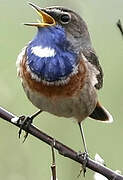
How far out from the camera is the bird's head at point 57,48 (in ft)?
17.9

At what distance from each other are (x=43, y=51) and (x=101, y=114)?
0.90m

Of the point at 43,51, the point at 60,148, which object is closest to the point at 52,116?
the point at 43,51

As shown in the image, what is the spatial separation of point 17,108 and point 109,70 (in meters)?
0.87

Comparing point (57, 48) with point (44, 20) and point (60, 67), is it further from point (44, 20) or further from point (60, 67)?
point (44, 20)

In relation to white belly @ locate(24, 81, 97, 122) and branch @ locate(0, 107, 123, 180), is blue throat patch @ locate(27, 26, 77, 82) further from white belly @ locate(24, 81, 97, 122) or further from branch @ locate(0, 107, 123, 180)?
branch @ locate(0, 107, 123, 180)

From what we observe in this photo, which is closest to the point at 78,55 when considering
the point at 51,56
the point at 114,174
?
the point at 51,56

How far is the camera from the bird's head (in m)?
5.44

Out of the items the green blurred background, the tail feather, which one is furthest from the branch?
the green blurred background

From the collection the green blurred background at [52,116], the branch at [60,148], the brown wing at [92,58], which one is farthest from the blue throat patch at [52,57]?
the green blurred background at [52,116]

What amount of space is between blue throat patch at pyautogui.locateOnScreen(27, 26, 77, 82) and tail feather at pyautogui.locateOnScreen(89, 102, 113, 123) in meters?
0.68

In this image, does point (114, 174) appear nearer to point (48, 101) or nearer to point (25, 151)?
point (48, 101)

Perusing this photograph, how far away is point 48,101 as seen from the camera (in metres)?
5.57

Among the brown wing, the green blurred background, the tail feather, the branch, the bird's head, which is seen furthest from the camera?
the green blurred background

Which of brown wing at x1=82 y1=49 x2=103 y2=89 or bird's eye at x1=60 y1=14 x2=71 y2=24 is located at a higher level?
bird's eye at x1=60 y1=14 x2=71 y2=24
